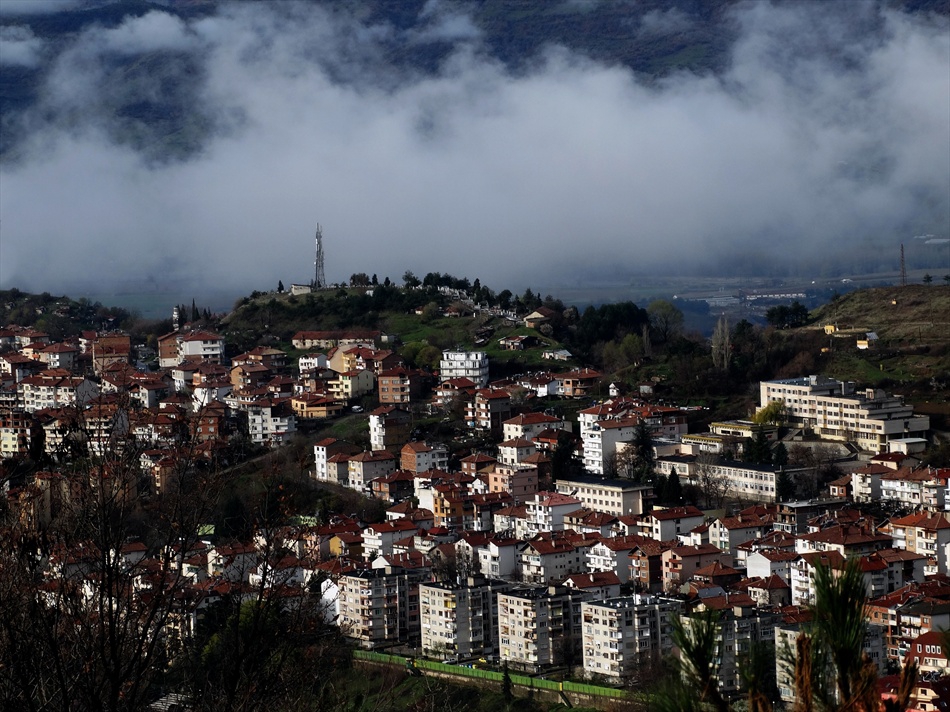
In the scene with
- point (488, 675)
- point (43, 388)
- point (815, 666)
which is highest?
point (815, 666)

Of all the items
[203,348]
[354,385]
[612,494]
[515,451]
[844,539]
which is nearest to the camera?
[844,539]

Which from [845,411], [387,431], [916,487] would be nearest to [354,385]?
[387,431]

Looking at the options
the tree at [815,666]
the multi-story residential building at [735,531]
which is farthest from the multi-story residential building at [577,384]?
the tree at [815,666]

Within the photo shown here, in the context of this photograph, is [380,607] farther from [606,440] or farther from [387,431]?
[387,431]

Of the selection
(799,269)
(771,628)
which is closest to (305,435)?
(771,628)

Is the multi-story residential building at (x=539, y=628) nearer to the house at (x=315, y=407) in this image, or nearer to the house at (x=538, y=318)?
the house at (x=315, y=407)

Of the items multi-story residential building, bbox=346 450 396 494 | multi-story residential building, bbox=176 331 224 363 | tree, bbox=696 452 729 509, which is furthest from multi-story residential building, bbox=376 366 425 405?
tree, bbox=696 452 729 509
